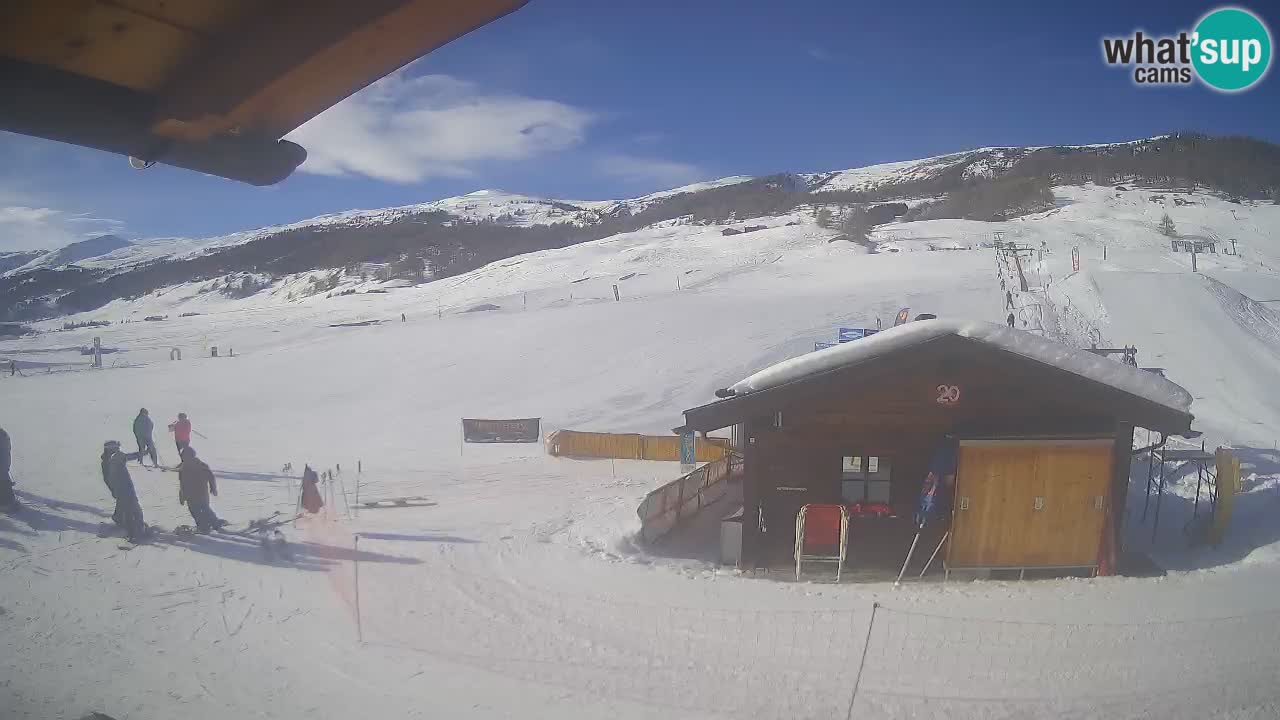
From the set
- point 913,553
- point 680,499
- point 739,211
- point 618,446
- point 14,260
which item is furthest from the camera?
point 739,211

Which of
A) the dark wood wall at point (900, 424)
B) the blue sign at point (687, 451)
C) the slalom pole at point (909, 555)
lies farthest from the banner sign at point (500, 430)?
the slalom pole at point (909, 555)

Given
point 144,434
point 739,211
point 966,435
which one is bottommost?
point 144,434

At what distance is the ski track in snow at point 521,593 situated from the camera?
6.39 meters

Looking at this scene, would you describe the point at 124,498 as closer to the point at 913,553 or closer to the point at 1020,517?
the point at 913,553

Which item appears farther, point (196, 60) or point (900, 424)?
point (900, 424)

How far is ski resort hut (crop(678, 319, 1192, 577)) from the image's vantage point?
10.3 m

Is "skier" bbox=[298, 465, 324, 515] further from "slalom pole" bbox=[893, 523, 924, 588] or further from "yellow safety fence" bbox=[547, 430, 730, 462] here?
"slalom pole" bbox=[893, 523, 924, 588]

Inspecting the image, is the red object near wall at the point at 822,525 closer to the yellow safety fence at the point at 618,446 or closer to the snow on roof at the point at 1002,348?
the snow on roof at the point at 1002,348

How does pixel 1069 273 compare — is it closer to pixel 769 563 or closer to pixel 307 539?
pixel 769 563

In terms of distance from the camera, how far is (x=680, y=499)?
13.5m

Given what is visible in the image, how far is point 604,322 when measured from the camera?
35125 mm

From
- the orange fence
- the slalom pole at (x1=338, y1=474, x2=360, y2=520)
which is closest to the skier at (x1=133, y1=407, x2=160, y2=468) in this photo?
the slalom pole at (x1=338, y1=474, x2=360, y2=520)

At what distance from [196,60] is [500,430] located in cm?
2075

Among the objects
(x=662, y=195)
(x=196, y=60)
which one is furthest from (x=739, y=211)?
(x=196, y=60)
